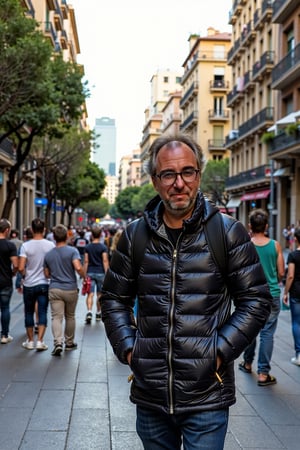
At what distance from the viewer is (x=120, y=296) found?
9.16 ft

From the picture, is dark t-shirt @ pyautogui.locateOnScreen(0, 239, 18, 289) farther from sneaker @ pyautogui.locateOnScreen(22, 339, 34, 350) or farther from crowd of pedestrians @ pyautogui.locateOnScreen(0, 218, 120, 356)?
sneaker @ pyautogui.locateOnScreen(22, 339, 34, 350)

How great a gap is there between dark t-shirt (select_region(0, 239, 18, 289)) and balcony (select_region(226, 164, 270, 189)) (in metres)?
28.5

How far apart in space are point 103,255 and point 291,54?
23491 mm

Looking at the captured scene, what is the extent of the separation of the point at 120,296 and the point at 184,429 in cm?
69

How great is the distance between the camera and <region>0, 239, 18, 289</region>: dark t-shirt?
8.28 metres

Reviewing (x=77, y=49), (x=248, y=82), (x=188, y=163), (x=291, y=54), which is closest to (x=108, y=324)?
(x=188, y=163)

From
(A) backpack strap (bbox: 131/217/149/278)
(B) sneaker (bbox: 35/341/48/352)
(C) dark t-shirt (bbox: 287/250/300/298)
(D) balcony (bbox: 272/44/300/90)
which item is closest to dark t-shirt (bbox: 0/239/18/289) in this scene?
(B) sneaker (bbox: 35/341/48/352)

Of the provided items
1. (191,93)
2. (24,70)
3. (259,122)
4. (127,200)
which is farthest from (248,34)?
(127,200)

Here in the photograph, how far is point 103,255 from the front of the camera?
10.6 meters

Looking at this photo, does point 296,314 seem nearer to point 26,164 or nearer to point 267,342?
point 267,342

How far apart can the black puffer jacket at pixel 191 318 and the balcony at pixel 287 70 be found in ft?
90.4

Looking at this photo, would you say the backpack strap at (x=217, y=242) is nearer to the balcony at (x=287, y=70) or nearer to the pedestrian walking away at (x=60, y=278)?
the pedestrian walking away at (x=60, y=278)

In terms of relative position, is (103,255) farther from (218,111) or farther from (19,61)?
(218,111)

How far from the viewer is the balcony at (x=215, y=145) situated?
65.4 m
